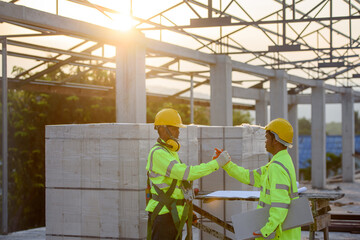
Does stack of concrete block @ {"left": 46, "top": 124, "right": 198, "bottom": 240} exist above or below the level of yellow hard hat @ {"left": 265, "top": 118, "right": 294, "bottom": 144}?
below

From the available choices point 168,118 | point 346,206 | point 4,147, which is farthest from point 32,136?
point 168,118

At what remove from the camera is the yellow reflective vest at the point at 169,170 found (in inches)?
212

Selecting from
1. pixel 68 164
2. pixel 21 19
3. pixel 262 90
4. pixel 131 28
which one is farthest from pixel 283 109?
pixel 68 164

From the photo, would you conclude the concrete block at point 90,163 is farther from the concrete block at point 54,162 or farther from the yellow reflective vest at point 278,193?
the yellow reflective vest at point 278,193

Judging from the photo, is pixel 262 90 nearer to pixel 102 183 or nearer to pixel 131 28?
pixel 131 28

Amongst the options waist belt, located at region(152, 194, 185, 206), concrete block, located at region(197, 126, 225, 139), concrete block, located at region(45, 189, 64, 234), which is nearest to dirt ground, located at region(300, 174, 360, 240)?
concrete block, located at region(197, 126, 225, 139)

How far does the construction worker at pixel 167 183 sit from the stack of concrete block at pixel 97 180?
3.53 ft

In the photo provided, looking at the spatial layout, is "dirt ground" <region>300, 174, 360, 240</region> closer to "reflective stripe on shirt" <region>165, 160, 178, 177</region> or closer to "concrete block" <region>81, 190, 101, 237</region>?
"concrete block" <region>81, 190, 101, 237</region>

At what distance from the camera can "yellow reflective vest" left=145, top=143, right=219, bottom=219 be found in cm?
538

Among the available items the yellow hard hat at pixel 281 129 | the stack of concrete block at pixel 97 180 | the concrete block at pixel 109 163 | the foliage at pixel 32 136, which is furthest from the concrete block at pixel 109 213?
the foliage at pixel 32 136

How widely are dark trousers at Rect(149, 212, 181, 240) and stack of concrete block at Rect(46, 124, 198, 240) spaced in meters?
1.13

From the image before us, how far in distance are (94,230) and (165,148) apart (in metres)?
1.90

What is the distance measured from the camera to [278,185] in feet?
15.9

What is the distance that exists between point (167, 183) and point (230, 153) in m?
3.34
